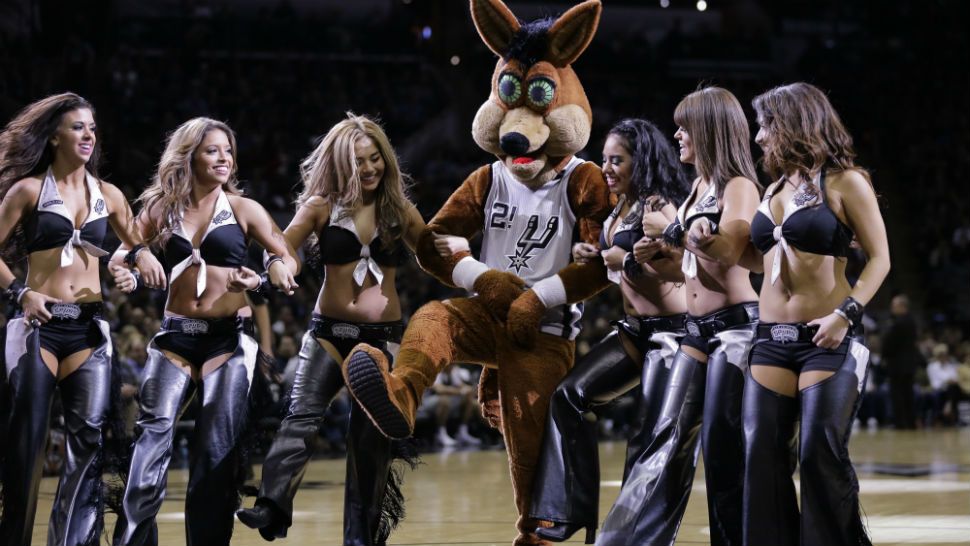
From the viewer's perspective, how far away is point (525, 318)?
4.91 m

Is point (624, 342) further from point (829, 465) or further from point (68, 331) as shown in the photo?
point (68, 331)

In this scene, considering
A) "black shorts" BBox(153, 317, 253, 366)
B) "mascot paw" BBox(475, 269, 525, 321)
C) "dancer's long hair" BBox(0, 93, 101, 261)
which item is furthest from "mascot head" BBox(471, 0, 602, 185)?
"dancer's long hair" BBox(0, 93, 101, 261)

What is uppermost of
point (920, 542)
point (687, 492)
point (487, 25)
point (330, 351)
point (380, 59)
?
point (380, 59)

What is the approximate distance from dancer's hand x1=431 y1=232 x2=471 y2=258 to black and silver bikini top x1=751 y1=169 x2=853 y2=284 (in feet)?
4.41

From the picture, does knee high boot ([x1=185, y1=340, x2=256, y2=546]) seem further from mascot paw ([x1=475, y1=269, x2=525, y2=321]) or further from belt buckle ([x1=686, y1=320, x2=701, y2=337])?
belt buckle ([x1=686, y1=320, x2=701, y2=337])

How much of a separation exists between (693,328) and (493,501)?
3.37 m

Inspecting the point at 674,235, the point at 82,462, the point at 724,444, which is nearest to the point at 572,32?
the point at 674,235

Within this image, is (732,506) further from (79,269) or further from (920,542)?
(79,269)

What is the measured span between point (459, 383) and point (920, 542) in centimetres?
661

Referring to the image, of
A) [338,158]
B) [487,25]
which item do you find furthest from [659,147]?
[338,158]

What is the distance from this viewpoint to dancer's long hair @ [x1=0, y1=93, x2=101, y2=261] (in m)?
5.14

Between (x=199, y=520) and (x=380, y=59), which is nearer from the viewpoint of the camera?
(x=199, y=520)

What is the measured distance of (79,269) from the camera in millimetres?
5098

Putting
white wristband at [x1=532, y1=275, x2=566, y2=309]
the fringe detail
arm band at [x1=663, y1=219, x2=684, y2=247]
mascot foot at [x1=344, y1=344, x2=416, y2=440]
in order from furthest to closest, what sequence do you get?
the fringe detail, white wristband at [x1=532, y1=275, x2=566, y2=309], arm band at [x1=663, y1=219, x2=684, y2=247], mascot foot at [x1=344, y1=344, x2=416, y2=440]
